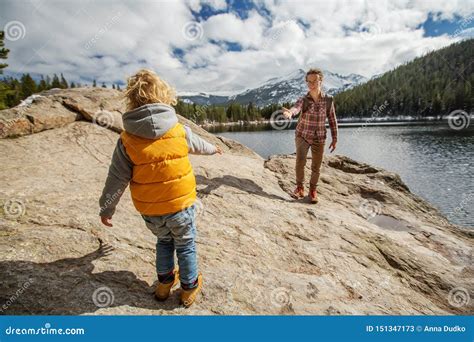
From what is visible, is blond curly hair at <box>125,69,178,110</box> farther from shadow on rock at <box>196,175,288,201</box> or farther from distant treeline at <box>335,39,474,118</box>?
distant treeline at <box>335,39,474,118</box>

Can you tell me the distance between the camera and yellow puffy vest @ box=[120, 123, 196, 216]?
134 inches

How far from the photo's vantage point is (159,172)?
3.44 meters

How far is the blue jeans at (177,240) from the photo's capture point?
11.8 feet

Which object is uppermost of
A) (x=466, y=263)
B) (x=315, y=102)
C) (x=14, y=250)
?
(x=315, y=102)

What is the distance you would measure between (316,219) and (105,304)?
476cm

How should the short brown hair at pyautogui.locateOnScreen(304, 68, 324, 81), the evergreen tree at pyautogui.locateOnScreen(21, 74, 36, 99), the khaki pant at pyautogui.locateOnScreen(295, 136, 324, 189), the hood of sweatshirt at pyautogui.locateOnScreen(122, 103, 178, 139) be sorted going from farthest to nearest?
1. the evergreen tree at pyautogui.locateOnScreen(21, 74, 36, 99)
2. the khaki pant at pyautogui.locateOnScreen(295, 136, 324, 189)
3. the short brown hair at pyautogui.locateOnScreen(304, 68, 324, 81)
4. the hood of sweatshirt at pyautogui.locateOnScreen(122, 103, 178, 139)

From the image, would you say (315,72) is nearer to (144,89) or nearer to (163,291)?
(144,89)


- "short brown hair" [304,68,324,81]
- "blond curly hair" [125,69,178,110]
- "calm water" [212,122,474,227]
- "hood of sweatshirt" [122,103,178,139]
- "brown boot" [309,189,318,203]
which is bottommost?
"calm water" [212,122,474,227]

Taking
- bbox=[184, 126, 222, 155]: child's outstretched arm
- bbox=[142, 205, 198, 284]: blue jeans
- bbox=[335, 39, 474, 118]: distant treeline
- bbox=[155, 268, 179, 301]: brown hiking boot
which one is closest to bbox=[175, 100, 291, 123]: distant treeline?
bbox=[335, 39, 474, 118]: distant treeline

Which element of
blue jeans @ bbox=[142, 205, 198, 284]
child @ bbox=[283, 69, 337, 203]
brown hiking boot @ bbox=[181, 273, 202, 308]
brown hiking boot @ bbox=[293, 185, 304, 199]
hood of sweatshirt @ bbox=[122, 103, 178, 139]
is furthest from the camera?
brown hiking boot @ bbox=[293, 185, 304, 199]

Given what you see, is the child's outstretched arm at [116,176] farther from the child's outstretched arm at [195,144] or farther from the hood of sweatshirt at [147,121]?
the child's outstretched arm at [195,144]
